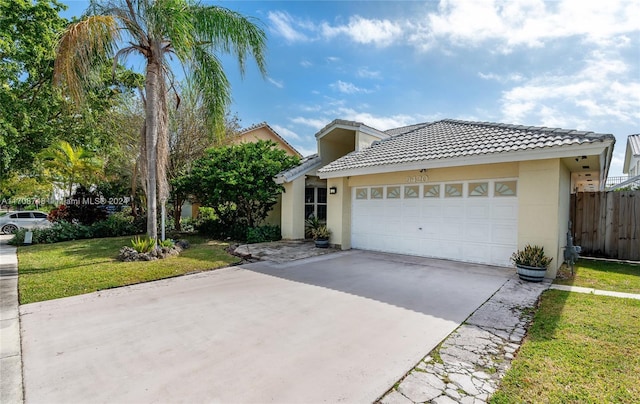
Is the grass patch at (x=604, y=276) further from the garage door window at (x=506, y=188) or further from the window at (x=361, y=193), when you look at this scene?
the window at (x=361, y=193)

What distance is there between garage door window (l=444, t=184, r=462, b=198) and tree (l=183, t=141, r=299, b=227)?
7388mm

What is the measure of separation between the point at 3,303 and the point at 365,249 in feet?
32.8

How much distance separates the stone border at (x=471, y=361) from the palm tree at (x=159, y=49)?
9.36 metres

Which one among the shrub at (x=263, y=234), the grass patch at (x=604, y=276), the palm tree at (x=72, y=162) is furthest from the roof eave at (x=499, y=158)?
the palm tree at (x=72, y=162)

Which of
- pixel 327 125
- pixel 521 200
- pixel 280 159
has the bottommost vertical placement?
pixel 521 200

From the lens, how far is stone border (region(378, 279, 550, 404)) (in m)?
2.96

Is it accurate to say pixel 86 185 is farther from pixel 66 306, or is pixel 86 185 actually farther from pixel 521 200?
pixel 521 200

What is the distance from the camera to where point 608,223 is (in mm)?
10508

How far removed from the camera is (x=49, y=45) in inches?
515

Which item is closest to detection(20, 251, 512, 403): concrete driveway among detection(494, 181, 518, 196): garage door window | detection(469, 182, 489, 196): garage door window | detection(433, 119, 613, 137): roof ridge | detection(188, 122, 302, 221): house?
detection(494, 181, 518, 196): garage door window

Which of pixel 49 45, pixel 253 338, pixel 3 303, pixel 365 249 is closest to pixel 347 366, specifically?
pixel 253 338

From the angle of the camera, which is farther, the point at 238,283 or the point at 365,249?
the point at 365,249

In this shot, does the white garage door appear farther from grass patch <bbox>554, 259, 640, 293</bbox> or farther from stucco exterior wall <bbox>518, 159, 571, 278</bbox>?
grass patch <bbox>554, 259, 640, 293</bbox>

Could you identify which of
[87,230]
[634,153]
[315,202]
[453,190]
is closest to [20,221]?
[87,230]
